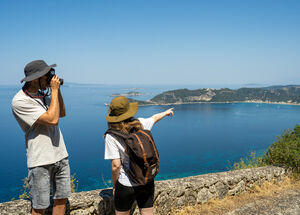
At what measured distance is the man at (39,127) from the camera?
5.58 feet

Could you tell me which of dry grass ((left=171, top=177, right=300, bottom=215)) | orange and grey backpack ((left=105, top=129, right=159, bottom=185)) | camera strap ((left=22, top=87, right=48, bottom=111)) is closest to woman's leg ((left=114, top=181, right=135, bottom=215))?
orange and grey backpack ((left=105, top=129, right=159, bottom=185))

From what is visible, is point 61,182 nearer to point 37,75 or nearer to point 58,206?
point 58,206

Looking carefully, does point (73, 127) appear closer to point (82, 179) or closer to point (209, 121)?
point (82, 179)

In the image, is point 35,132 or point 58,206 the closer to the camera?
point 35,132

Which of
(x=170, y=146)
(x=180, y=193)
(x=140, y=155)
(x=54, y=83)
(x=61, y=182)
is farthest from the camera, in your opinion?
(x=170, y=146)

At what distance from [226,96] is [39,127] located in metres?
142

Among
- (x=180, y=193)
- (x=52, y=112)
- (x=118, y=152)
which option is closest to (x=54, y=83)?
(x=52, y=112)

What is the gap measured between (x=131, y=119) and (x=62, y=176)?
816 millimetres

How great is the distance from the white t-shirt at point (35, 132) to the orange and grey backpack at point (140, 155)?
51 cm

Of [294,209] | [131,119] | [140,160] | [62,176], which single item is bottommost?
[294,209]

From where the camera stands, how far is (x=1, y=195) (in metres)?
30.9

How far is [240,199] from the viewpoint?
3.44 meters

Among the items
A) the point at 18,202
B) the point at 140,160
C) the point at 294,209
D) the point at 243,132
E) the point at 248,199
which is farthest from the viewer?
Result: the point at 243,132

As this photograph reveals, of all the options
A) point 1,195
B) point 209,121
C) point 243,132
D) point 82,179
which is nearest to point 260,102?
point 209,121
